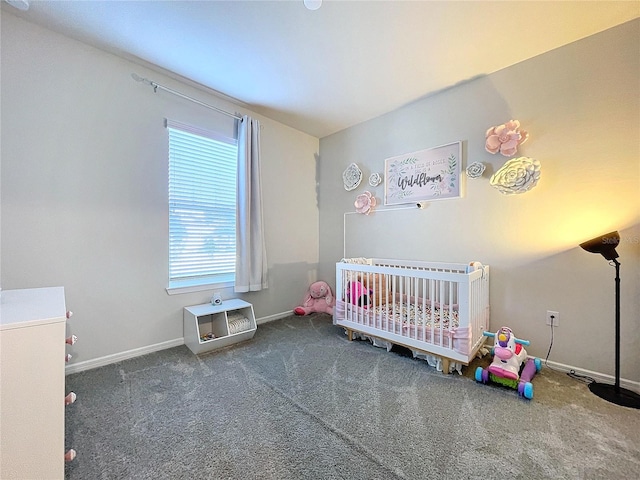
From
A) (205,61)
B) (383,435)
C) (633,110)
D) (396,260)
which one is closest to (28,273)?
(205,61)

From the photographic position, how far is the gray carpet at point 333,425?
110cm

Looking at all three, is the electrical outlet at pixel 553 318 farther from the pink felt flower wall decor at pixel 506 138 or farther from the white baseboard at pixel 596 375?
the pink felt flower wall decor at pixel 506 138

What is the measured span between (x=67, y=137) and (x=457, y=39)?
2891 mm

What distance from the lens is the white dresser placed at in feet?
2.59

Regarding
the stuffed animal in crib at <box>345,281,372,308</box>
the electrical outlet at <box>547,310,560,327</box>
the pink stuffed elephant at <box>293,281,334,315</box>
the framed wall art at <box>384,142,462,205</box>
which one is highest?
the framed wall art at <box>384,142,462,205</box>

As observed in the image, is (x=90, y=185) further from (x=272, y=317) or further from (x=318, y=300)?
(x=318, y=300)

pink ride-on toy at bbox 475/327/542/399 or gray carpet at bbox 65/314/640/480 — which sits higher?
pink ride-on toy at bbox 475/327/542/399

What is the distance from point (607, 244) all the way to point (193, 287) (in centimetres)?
317

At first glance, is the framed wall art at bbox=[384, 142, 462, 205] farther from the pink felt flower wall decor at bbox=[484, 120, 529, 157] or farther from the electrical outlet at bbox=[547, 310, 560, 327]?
the electrical outlet at bbox=[547, 310, 560, 327]

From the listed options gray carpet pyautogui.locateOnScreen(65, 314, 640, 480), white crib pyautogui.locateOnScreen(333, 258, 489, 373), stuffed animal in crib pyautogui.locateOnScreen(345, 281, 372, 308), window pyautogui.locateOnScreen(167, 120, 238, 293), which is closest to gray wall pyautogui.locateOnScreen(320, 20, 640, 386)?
white crib pyautogui.locateOnScreen(333, 258, 489, 373)

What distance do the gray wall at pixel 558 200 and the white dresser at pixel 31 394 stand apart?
2656 mm

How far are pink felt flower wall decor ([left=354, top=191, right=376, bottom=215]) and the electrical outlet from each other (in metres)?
1.83

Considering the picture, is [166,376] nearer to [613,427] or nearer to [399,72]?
[613,427]

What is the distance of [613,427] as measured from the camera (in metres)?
1.34
